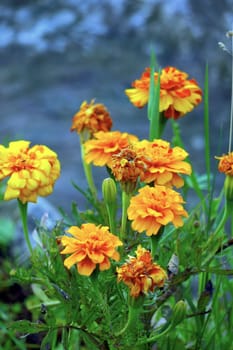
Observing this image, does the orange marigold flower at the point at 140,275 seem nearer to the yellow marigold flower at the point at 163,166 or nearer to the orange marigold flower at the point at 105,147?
the yellow marigold flower at the point at 163,166

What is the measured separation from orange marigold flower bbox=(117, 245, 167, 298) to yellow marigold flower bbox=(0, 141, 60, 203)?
0.20 metres

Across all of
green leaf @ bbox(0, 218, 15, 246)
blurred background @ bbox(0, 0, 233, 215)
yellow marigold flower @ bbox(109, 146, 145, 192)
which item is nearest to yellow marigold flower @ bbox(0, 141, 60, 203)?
yellow marigold flower @ bbox(109, 146, 145, 192)

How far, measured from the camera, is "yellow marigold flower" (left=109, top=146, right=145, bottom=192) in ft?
3.81

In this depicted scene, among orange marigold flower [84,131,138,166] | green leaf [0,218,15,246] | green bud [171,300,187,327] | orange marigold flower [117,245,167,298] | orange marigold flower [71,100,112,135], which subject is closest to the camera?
orange marigold flower [117,245,167,298]

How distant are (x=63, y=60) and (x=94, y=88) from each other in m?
0.48

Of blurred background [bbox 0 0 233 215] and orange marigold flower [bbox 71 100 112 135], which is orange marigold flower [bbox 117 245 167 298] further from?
blurred background [bbox 0 0 233 215]

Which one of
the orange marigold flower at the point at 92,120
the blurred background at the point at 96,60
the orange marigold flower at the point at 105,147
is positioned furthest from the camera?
the blurred background at the point at 96,60

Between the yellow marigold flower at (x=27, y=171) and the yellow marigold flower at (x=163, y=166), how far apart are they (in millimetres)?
139

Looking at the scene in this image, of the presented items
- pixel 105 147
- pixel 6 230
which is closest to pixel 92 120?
pixel 105 147

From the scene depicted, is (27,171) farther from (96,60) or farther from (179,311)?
(96,60)

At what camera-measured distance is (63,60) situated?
473 cm

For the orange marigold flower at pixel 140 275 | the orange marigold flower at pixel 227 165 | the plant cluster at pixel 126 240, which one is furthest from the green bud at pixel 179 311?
the orange marigold flower at pixel 227 165

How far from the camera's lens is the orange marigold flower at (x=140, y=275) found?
3.51 ft

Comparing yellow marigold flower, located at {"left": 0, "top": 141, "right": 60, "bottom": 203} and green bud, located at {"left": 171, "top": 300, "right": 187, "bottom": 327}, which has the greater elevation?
yellow marigold flower, located at {"left": 0, "top": 141, "right": 60, "bottom": 203}
